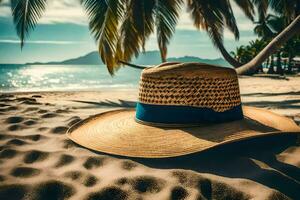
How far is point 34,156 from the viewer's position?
1.90 metres

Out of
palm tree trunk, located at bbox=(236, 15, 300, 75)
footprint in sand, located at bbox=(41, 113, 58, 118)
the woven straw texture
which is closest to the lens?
the woven straw texture

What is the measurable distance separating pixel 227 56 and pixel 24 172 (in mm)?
5251

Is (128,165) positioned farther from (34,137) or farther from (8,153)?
(34,137)

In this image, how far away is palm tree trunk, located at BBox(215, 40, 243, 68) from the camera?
233 inches

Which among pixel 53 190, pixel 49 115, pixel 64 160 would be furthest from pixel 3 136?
pixel 53 190

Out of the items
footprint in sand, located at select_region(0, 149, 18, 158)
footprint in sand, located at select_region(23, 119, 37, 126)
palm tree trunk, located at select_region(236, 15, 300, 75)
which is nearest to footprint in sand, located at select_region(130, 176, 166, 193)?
footprint in sand, located at select_region(0, 149, 18, 158)

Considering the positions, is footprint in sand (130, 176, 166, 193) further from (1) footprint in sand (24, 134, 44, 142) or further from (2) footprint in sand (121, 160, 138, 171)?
(1) footprint in sand (24, 134, 44, 142)

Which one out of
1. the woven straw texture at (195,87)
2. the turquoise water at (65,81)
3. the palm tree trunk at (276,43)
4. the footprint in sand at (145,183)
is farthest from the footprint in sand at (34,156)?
the turquoise water at (65,81)

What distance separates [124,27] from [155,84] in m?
5.00

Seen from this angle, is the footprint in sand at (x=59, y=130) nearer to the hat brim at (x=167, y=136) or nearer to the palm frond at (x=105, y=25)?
the hat brim at (x=167, y=136)

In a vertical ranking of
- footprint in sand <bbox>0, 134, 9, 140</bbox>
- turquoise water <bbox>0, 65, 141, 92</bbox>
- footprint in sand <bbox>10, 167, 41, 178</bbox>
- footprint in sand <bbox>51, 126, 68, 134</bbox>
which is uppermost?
footprint in sand <bbox>10, 167, 41, 178</bbox>

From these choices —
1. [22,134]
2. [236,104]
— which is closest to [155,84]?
[236,104]

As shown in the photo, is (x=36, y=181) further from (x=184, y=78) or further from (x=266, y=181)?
(x=266, y=181)

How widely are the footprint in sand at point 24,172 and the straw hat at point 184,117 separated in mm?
331
